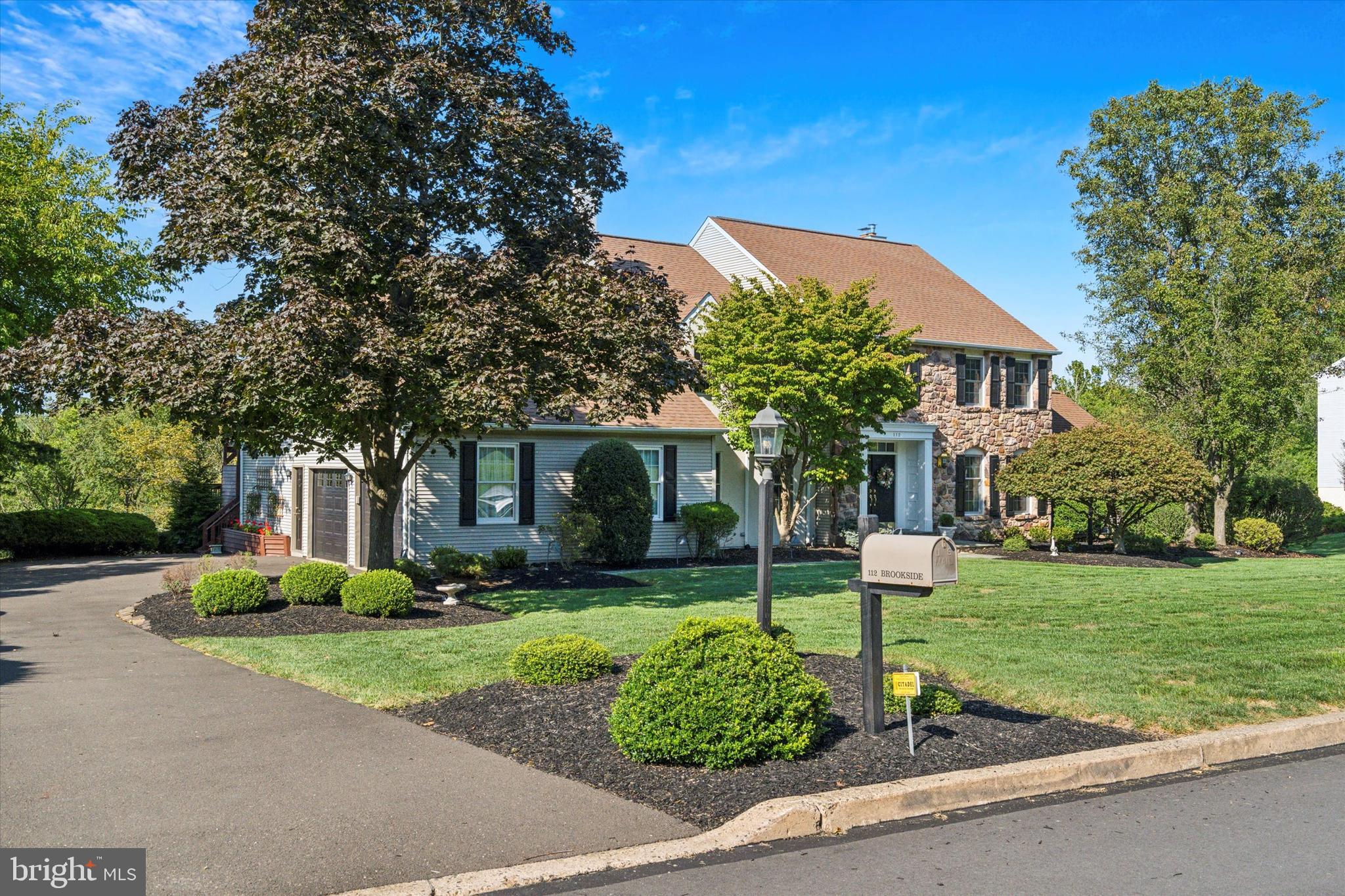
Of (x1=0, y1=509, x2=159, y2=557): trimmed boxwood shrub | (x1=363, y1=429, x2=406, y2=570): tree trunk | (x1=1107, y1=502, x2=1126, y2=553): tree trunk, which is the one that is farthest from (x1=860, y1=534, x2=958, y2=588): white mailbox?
(x1=0, y1=509, x2=159, y2=557): trimmed boxwood shrub

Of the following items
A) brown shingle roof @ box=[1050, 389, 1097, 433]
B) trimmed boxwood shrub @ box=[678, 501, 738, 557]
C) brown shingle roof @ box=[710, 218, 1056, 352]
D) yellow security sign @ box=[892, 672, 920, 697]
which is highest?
brown shingle roof @ box=[710, 218, 1056, 352]

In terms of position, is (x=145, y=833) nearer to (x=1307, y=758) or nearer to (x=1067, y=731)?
(x=1067, y=731)

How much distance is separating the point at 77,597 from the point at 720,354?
12.6 m

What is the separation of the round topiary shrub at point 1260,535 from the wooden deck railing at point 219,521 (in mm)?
24795

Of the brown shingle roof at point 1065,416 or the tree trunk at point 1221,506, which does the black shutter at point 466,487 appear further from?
the brown shingle roof at point 1065,416

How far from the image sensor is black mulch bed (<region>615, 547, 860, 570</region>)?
20531 millimetres

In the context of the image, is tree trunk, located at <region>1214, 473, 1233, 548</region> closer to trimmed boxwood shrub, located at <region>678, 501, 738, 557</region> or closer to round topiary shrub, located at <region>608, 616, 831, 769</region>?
trimmed boxwood shrub, located at <region>678, 501, 738, 557</region>

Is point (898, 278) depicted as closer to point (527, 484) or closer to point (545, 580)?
point (527, 484)

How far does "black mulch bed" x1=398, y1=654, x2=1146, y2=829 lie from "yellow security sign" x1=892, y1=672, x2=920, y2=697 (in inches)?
14.9

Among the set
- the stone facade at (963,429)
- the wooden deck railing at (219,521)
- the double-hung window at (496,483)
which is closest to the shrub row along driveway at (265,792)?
the double-hung window at (496,483)

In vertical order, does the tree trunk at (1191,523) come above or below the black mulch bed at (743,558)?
above

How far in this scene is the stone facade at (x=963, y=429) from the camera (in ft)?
86.9

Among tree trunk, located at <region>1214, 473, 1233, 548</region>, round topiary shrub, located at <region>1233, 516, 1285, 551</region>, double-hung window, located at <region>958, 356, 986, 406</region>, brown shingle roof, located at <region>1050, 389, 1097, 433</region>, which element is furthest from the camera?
brown shingle roof, located at <region>1050, 389, 1097, 433</region>

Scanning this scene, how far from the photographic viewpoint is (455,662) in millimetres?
9781
